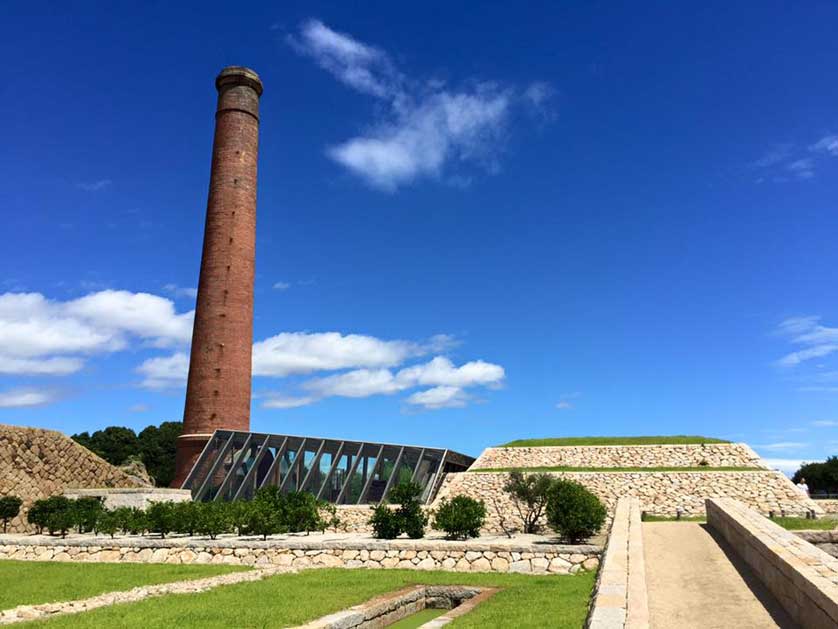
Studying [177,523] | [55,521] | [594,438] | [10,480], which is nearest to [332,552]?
[177,523]

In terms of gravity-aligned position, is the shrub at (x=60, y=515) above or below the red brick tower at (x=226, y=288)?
below

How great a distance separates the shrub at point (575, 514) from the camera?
16.6 metres

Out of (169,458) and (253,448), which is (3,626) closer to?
(253,448)

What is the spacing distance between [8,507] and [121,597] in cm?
1821

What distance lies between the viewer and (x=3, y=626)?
8695mm

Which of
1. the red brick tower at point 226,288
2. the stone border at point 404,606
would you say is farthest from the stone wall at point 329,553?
the red brick tower at point 226,288

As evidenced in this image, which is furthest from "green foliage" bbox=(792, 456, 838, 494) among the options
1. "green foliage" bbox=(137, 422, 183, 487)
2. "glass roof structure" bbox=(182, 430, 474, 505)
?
"green foliage" bbox=(137, 422, 183, 487)

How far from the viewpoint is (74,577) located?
13.7 m

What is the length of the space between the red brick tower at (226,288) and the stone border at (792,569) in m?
28.4

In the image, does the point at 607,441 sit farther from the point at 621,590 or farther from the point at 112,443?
the point at 112,443

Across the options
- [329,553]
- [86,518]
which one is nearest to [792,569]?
[329,553]

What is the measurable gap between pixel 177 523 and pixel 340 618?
13.3 metres

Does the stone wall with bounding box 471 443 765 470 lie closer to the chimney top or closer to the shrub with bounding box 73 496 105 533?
the shrub with bounding box 73 496 105 533

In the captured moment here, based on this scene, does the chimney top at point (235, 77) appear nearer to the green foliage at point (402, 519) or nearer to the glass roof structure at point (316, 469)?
the glass roof structure at point (316, 469)
